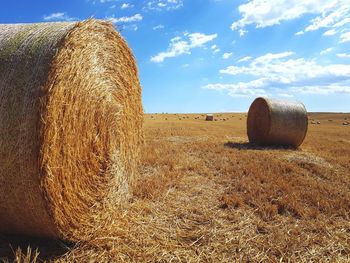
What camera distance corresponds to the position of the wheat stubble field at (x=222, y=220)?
482 cm

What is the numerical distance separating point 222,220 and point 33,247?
8.89ft

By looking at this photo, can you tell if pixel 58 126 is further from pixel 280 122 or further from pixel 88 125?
pixel 280 122

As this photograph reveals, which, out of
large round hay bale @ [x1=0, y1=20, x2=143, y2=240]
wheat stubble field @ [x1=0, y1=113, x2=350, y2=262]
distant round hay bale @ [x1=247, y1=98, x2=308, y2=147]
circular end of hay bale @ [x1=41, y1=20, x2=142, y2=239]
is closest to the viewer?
large round hay bale @ [x1=0, y1=20, x2=143, y2=240]

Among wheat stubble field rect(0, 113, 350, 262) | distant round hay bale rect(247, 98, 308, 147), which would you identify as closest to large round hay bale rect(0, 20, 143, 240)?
wheat stubble field rect(0, 113, 350, 262)

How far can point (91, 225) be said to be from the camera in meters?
5.26

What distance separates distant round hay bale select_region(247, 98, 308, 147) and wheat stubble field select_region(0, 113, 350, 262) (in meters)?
4.88

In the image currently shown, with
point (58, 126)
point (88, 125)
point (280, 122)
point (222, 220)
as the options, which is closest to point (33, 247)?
point (58, 126)

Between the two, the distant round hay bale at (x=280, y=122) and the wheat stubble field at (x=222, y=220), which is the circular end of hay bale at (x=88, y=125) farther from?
the distant round hay bale at (x=280, y=122)

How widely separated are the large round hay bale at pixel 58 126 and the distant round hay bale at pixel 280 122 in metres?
9.75

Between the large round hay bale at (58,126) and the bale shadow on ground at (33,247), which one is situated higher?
the large round hay bale at (58,126)

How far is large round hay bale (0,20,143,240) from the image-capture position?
4.29 metres

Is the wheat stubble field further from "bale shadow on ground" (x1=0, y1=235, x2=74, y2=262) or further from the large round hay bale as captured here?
the large round hay bale

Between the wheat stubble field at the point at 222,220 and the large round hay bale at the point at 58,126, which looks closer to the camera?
the large round hay bale at the point at 58,126

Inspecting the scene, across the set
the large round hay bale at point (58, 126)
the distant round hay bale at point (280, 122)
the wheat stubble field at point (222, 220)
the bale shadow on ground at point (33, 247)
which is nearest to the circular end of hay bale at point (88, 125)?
the large round hay bale at point (58, 126)
